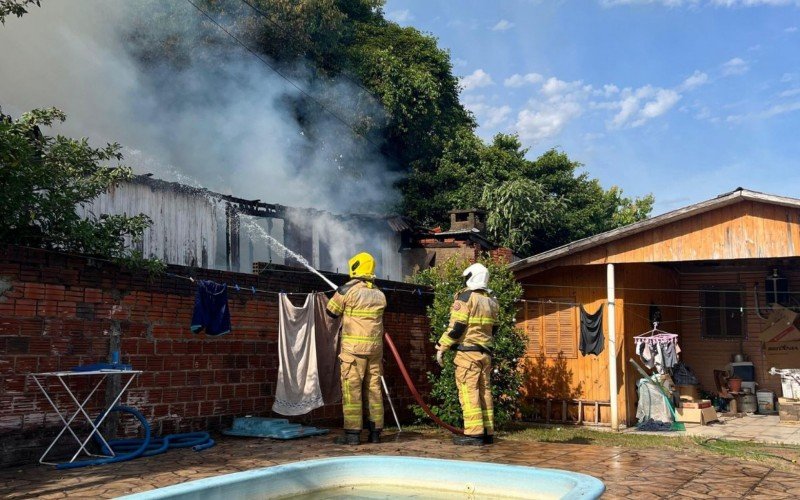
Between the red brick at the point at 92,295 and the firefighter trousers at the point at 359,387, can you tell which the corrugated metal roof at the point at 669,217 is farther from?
the red brick at the point at 92,295

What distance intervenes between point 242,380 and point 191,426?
39.3 inches

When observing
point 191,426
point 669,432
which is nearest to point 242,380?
point 191,426

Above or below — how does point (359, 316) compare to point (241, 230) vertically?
below

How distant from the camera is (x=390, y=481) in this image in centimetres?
653

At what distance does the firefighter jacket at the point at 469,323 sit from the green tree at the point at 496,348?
1991 mm

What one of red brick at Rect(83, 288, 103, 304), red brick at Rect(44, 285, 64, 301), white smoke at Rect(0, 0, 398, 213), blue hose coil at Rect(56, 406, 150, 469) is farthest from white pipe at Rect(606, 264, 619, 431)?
white smoke at Rect(0, 0, 398, 213)

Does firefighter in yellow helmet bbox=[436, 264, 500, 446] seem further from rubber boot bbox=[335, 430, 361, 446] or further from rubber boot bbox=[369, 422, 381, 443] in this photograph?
rubber boot bbox=[335, 430, 361, 446]

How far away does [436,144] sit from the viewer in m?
26.5

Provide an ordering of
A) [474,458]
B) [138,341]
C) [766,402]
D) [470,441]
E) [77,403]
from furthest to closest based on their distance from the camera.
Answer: [766,402] < [470,441] < [138,341] < [474,458] < [77,403]

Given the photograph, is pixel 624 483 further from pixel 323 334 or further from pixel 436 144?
pixel 436 144

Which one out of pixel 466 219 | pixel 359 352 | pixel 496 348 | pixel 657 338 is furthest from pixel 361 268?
pixel 466 219

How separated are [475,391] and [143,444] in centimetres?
406

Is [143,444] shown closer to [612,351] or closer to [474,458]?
[474,458]

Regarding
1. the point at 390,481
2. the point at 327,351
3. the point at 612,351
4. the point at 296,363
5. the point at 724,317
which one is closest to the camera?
Result: the point at 390,481
